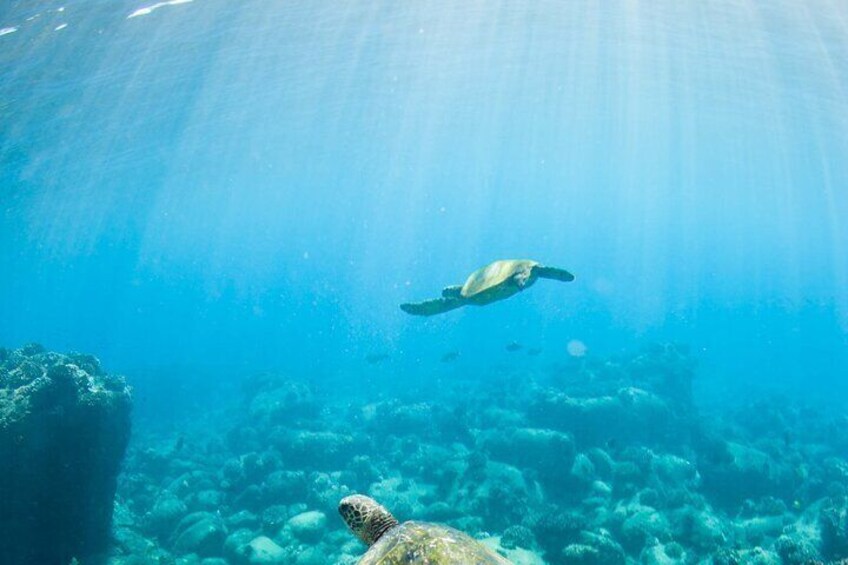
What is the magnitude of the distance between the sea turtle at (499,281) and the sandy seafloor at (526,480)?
198 inches

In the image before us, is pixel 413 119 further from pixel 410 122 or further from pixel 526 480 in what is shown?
pixel 526 480

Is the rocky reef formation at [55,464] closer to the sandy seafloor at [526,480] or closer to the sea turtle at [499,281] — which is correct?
the sandy seafloor at [526,480]

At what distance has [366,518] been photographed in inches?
168

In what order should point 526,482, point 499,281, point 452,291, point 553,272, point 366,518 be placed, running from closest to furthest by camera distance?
point 366,518
point 499,281
point 553,272
point 452,291
point 526,482

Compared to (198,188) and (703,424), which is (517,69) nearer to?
(703,424)

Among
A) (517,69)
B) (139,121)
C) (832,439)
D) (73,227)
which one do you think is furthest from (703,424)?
(73,227)

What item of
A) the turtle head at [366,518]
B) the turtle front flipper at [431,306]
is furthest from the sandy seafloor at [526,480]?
the turtle head at [366,518]

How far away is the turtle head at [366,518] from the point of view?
4.27 meters

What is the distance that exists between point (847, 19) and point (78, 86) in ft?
104

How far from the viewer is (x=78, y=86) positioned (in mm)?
20062

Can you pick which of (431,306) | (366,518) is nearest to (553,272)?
(431,306)

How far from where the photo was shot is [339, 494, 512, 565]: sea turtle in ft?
11.4

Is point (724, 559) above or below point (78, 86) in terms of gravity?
below

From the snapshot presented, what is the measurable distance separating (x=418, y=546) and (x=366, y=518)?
34.0 inches
